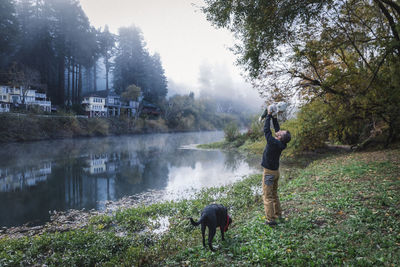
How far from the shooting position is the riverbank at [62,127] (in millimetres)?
31078

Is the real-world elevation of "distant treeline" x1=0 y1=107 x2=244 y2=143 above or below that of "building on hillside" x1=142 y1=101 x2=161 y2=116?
below

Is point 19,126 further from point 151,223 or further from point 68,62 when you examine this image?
point 151,223

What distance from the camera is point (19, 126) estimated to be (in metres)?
32.0

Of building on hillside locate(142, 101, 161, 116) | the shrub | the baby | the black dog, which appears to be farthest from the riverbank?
the baby

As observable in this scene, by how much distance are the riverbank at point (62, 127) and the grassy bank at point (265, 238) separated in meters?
31.5

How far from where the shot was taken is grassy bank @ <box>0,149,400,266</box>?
12.9 feet

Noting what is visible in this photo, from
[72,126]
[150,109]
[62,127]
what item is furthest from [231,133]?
[150,109]

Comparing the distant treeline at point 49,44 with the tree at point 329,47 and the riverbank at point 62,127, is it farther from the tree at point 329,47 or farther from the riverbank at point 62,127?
the tree at point 329,47

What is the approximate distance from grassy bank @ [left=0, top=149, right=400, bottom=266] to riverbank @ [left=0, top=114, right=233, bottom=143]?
3150 centimetres

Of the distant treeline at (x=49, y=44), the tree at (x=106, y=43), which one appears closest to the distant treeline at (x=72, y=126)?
the distant treeline at (x=49, y=44)

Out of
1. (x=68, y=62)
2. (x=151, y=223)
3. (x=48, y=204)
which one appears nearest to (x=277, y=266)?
(x=151, y=223)

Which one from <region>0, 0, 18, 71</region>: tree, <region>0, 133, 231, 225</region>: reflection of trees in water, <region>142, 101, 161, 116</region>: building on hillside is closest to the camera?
<region>0, 133, 231, 225</region>: reflection of trees in water

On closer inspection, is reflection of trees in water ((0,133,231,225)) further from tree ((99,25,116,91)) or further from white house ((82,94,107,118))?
tree ((99,25,116,91))

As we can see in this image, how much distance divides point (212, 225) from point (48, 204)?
340 inches
